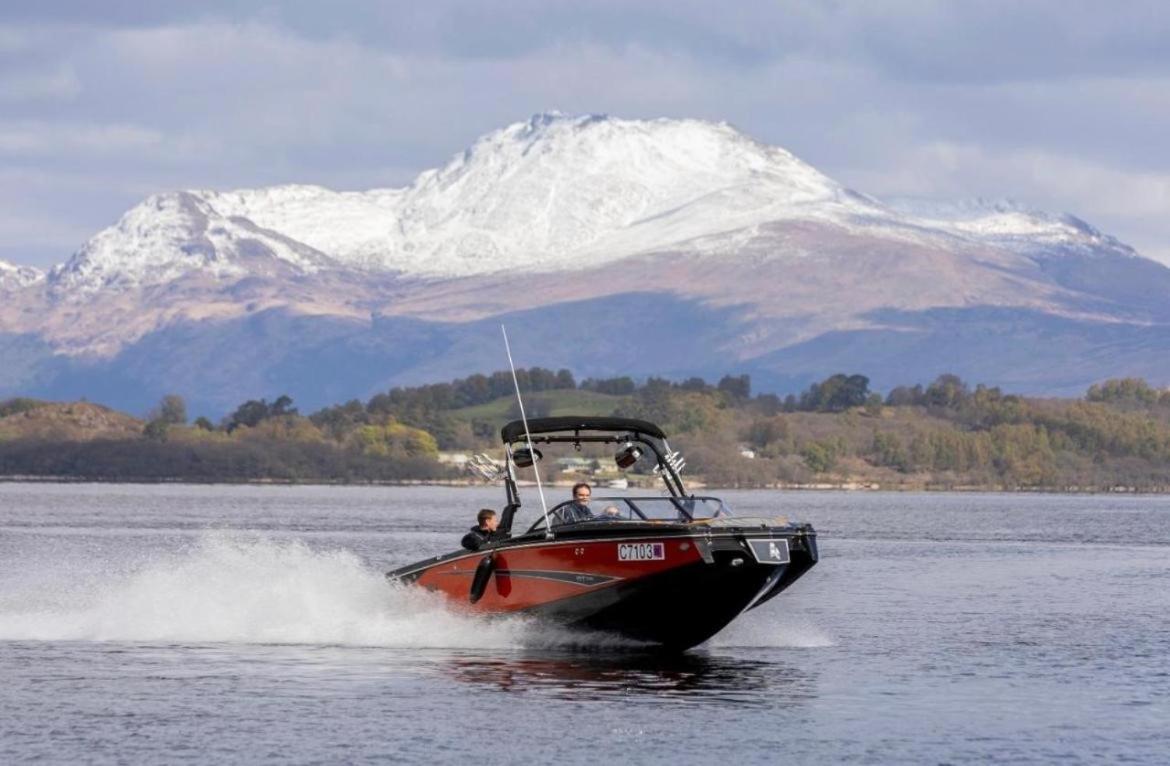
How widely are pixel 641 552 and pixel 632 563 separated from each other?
23 centimetres

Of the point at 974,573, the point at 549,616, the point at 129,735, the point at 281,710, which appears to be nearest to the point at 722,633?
the point at 549,616

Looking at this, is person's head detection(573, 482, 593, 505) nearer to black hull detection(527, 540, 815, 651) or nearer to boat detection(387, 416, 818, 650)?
boat detection(387, 416, 818, 650)

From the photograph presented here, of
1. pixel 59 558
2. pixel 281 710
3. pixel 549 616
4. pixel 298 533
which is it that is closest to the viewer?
pixel 281 710

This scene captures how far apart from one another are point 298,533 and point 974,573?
3458 centimetres

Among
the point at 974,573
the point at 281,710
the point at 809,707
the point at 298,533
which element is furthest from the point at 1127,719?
the point at 298,533

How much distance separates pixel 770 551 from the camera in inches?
1390

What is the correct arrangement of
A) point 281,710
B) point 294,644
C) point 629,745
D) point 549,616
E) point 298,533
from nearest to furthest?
point 629,745
point 281,710
point 549,616
point 294,644
point 298,533

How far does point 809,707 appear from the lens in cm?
3247

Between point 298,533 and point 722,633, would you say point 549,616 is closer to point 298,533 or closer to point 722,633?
point 722,633

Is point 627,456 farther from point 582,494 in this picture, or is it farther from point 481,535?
point 481,535

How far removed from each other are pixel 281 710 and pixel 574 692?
4.26m

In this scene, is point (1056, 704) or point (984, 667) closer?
point (1056, 704)

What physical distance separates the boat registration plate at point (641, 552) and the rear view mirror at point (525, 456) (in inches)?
117

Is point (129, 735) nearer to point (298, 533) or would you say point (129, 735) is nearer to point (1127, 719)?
point (1127, 719)
